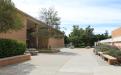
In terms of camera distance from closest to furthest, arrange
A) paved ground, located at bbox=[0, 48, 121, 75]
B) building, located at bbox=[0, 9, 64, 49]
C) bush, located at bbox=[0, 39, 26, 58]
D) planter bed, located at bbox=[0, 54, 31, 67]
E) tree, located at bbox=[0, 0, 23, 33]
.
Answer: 1. paved ground, located at bbox=[0, 48, 121, 75]
2. planter bed, located at bbox=[0, 54, 31, 67]
3. bush, located at bbox=[0, 39, 26, 58]
4. tree, located at bbox=[0, 0, 23, 33]
5. building, located at bbox=[0, 9, 64, 49]

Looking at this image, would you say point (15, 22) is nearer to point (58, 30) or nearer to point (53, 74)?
point (53, 74)

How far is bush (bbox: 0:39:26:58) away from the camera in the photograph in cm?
2036

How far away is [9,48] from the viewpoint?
2172 cm

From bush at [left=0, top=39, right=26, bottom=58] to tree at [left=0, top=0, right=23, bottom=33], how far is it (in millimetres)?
1203

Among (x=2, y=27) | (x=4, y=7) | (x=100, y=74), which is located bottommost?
(x=100, y=74)

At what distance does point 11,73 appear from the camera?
49.5 ft

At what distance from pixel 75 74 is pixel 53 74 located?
1.19 meters

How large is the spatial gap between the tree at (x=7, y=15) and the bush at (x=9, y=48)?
1.20 meters

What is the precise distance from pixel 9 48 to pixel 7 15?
2.56 m

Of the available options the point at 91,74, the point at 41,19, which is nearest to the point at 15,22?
the point at 91,74

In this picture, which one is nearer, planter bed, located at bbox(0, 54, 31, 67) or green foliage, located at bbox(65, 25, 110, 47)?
planter bed, located at bbox(0, 54, 31, 67)

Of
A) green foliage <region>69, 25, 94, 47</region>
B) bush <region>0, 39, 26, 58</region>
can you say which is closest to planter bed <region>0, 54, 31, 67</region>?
bush <region>0, 39, 26, 58</region>

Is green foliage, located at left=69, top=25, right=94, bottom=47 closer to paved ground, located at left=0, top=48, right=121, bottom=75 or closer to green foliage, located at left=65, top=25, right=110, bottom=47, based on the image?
green foliage, located at left=65, top=25, right=110, bottom=47

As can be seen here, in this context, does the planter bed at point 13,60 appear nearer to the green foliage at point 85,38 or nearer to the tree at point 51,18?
the tree at point 51,18
